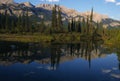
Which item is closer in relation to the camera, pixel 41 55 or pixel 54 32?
pixel 41 55

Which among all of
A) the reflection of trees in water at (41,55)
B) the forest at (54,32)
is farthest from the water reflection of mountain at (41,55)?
the forest at (54,32)

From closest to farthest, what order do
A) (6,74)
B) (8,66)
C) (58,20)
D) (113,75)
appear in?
1. (6,74)
2. (113,75)
3. (8,66)
4. (58,20)

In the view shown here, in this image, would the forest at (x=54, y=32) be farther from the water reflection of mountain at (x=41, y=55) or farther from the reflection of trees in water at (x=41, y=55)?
the reflection of trees in water at (x=41, y=55)

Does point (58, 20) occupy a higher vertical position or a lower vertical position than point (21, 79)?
higher

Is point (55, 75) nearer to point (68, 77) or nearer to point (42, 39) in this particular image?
point (68, 77)

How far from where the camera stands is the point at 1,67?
4388 cm

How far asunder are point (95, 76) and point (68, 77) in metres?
4.73

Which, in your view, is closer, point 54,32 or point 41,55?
point 41,55

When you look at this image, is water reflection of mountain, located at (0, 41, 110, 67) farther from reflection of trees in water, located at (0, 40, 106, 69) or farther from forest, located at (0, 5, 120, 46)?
forest, located at (0, 5, 120, 46)

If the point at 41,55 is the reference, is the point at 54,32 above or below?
above

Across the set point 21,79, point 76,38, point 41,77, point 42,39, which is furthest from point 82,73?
point 76,38

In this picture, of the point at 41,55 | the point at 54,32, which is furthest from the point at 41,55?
the point at 54,32

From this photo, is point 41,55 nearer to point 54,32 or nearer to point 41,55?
point 41,55

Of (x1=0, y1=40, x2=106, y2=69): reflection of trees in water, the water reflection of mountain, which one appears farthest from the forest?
(x1=0, y1=40, x2=106, y2=69): reflection of trees in water
